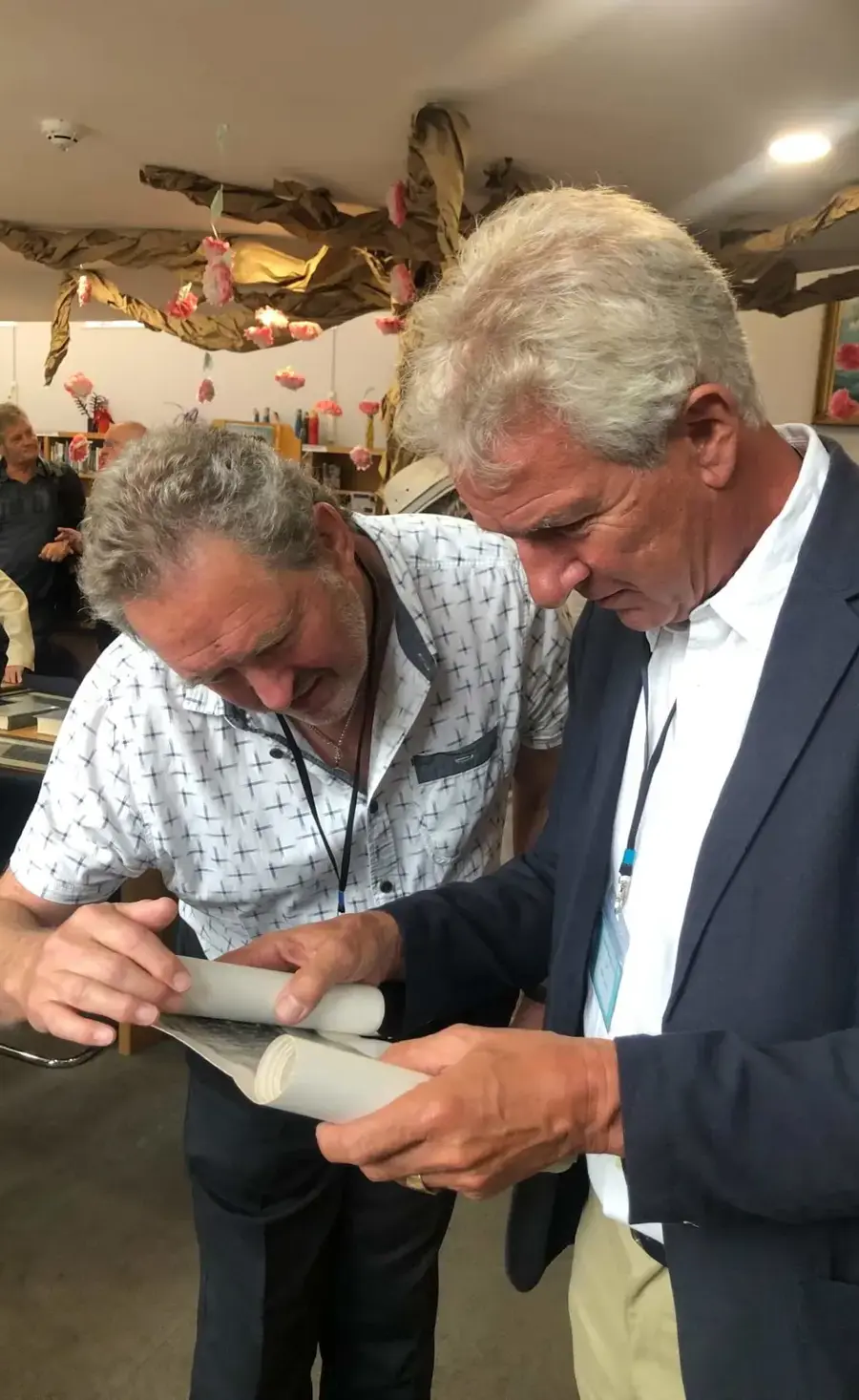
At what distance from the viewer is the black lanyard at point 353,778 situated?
4.49 feet

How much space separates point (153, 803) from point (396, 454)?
2.71 metres

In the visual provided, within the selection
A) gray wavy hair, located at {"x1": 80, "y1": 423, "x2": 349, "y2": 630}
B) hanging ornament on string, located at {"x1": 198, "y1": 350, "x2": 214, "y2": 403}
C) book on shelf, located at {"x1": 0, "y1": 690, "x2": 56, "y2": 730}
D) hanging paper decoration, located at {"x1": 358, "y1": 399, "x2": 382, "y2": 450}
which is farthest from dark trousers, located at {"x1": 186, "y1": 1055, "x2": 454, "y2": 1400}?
hanging ornament on string, located at {"x1": 198, "y1": 350, "x2": 214, "y2": 403}

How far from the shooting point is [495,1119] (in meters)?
0.80

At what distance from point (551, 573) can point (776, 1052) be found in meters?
0.47

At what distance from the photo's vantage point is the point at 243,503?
1164mm

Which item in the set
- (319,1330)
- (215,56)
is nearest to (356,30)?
(215,56)

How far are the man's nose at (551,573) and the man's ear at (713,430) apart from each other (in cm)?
14

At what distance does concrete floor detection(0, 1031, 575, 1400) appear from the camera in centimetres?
206

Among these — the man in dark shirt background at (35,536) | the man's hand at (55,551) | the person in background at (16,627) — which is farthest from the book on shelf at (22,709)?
the man's hand at (55,551)

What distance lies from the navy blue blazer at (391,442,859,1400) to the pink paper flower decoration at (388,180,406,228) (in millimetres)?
3533

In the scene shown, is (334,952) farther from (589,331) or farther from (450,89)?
(450,89)

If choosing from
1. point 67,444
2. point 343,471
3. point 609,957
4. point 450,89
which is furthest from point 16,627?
point 67,444

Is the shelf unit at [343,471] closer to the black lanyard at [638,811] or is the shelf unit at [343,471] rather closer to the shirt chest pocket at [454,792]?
the shirt chest pocket at [454,792]

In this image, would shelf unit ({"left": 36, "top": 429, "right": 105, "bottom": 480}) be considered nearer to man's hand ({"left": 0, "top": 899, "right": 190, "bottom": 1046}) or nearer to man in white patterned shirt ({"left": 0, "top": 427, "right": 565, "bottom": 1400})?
man in white patterned shirt ({"left": 0, "top": 427, "right": 565, "bottom": 1400})
